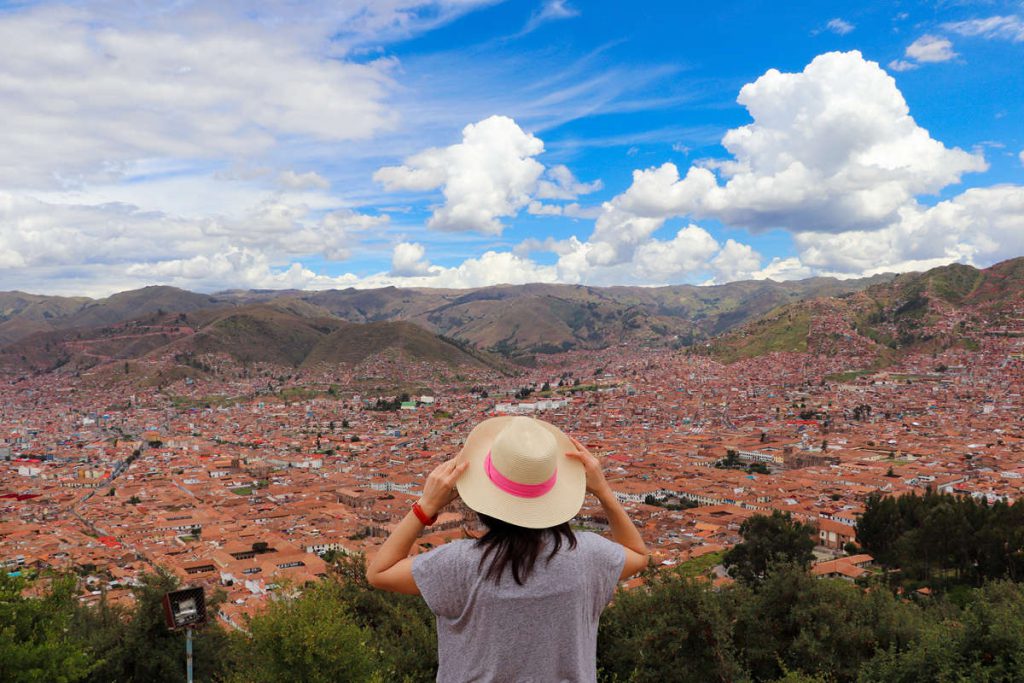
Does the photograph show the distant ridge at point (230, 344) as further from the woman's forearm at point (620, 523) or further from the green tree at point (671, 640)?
the woman's forearm at point (620, 523)

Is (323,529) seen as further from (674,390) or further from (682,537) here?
(674,390)

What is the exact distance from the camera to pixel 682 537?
2519 centimetres

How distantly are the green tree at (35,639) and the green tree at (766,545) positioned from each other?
15.7 metres

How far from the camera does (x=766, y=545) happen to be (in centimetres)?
1761

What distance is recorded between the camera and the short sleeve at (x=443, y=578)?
4.99 feet

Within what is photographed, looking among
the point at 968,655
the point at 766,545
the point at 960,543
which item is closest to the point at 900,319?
the point at 960,543

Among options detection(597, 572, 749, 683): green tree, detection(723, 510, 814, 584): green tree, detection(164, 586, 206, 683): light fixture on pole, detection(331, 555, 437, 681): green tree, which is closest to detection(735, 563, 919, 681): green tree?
detection(597, 572, 749, 683): green tree

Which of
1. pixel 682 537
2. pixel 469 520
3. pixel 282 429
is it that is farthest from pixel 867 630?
pixel 282 429

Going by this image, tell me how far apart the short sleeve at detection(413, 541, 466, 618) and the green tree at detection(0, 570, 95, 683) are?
7078 mm

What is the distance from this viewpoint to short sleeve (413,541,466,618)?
152 centimetres

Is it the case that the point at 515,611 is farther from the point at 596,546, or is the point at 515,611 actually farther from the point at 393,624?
the point at 393,624

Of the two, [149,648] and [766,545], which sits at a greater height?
[149,648]

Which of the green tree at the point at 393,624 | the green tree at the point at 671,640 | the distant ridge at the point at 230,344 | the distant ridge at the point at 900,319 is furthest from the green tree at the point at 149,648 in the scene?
the distant ridge at the point at 230,344

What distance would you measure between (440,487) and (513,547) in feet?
0.83
